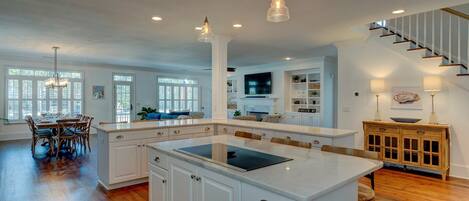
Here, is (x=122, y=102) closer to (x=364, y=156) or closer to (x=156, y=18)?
(x=156, y=18)

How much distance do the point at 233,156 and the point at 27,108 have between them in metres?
9.10

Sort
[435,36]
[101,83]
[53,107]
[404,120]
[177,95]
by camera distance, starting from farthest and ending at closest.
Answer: [177,95]
[101,83]
[53,107]
[435,36]
[404,120]

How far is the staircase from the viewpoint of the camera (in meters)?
4.46

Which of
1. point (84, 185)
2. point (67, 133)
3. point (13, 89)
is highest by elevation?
point (13, 89)

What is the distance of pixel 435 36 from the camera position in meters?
4.95

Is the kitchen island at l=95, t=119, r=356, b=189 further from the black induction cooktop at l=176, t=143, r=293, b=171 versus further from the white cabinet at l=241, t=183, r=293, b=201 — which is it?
the white cabinet at l=241, t=183, r=293, b=201

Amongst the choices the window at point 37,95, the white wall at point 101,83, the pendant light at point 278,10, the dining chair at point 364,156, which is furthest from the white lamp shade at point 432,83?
the window at point 37,95

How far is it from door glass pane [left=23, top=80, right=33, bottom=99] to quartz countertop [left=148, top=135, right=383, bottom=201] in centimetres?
855

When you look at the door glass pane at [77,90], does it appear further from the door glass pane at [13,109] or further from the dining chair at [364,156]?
the dining chair at [364,156]

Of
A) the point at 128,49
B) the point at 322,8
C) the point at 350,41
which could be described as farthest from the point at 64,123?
the point at 350,41

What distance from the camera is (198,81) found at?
12703 millimetres

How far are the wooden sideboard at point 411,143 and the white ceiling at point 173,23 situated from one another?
180 cm

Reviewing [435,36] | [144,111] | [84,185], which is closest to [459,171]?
[435,36]

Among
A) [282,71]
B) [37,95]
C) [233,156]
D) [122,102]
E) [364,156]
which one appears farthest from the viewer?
[122,102]
